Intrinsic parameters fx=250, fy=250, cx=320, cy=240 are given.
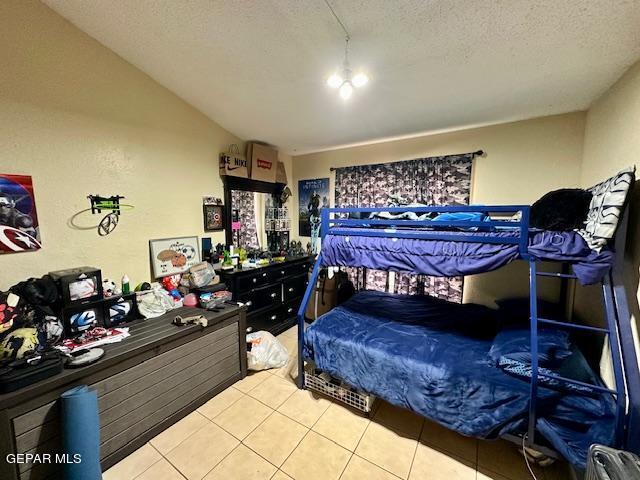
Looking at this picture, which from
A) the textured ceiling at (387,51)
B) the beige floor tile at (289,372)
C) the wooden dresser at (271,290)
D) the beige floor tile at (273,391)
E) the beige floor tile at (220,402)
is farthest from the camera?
the wooden dresser at (271,290)

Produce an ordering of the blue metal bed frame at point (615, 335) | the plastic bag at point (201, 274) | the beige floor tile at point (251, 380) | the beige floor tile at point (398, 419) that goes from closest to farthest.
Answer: the blue metal bed frame at point (615, 335) → the beige floor tile at point (398, 419) → the beige floor tile at point (251, 380) → the plastic bag at point (201, 274)

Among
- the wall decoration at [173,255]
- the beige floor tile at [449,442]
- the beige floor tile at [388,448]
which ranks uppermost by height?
the wall decoration at [173,255]

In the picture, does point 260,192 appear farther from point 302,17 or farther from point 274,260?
point 302,17

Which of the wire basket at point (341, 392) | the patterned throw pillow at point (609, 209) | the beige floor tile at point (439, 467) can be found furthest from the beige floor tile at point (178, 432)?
the patterned throw pillow at point (609, 209)

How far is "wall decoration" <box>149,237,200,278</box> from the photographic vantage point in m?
2.49

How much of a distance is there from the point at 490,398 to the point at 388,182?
2512 millimetres

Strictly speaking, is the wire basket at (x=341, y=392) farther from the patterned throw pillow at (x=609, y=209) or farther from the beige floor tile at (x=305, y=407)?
the patterned throw pillow at (x=609, y=209)

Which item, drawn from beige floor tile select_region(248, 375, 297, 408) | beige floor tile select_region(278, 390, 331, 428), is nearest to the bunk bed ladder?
beige floor tile select_region(278, 390, 331, 428)

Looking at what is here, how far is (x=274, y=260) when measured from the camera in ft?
11.0

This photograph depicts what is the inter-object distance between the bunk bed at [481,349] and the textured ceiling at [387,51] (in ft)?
3.44

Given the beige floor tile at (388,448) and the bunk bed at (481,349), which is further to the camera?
the beige floor tile at (388,448)

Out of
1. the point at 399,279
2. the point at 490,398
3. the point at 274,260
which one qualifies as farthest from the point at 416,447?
the point at 274,260

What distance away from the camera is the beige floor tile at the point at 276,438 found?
5.45 feet

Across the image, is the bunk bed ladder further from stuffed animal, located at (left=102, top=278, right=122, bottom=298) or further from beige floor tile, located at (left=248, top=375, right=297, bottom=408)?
stuffed animal, located at (left=102, top=278, right=122, bottom=298)
